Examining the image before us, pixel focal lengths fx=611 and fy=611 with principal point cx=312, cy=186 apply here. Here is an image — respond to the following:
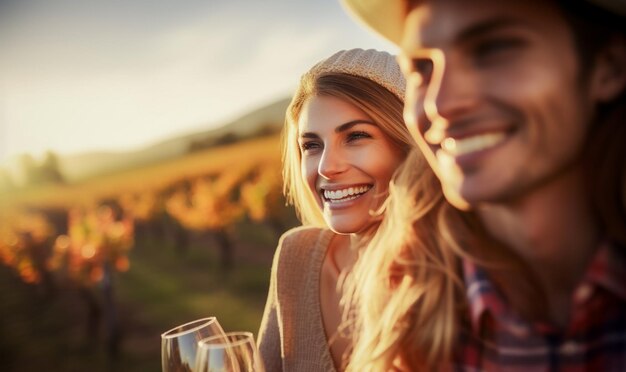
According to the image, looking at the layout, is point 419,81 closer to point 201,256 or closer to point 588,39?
point 588,39

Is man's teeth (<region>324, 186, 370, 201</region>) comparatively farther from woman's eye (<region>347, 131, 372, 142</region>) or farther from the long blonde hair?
the long blonde hair

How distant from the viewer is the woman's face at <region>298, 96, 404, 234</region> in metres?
1.46

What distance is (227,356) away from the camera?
106 centimetres

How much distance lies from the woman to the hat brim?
516 mm

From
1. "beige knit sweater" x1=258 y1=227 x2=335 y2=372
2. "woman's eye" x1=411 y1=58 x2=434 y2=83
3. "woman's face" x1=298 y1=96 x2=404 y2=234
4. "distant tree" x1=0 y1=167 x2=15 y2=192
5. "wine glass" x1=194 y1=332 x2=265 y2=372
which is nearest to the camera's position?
"woman's eye" x1=411 y1=58 x2=434 y2=83

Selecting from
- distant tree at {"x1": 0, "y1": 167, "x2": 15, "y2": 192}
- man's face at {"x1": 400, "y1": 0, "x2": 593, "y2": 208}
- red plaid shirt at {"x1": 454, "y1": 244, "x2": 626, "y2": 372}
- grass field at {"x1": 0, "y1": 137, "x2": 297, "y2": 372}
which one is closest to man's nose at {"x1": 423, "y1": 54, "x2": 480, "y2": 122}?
man's face at {"x1": 400, "y1": 0, "x2": 593, "y2": 208}

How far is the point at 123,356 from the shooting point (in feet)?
32.3

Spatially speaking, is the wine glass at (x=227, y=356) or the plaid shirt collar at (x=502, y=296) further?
the wine glass at (x=227, y=356)

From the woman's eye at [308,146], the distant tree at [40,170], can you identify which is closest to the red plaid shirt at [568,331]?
the woman's eye at [308,146]

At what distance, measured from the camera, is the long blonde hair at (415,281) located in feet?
2.97

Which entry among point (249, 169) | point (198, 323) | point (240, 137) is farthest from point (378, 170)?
point (240, 137)

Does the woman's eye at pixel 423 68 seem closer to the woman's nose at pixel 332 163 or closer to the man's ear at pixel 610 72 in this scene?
the man's ear at pixel 610 72

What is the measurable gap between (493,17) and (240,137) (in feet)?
61.1

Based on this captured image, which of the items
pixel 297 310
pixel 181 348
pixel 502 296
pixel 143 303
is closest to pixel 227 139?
pixel 143 303
